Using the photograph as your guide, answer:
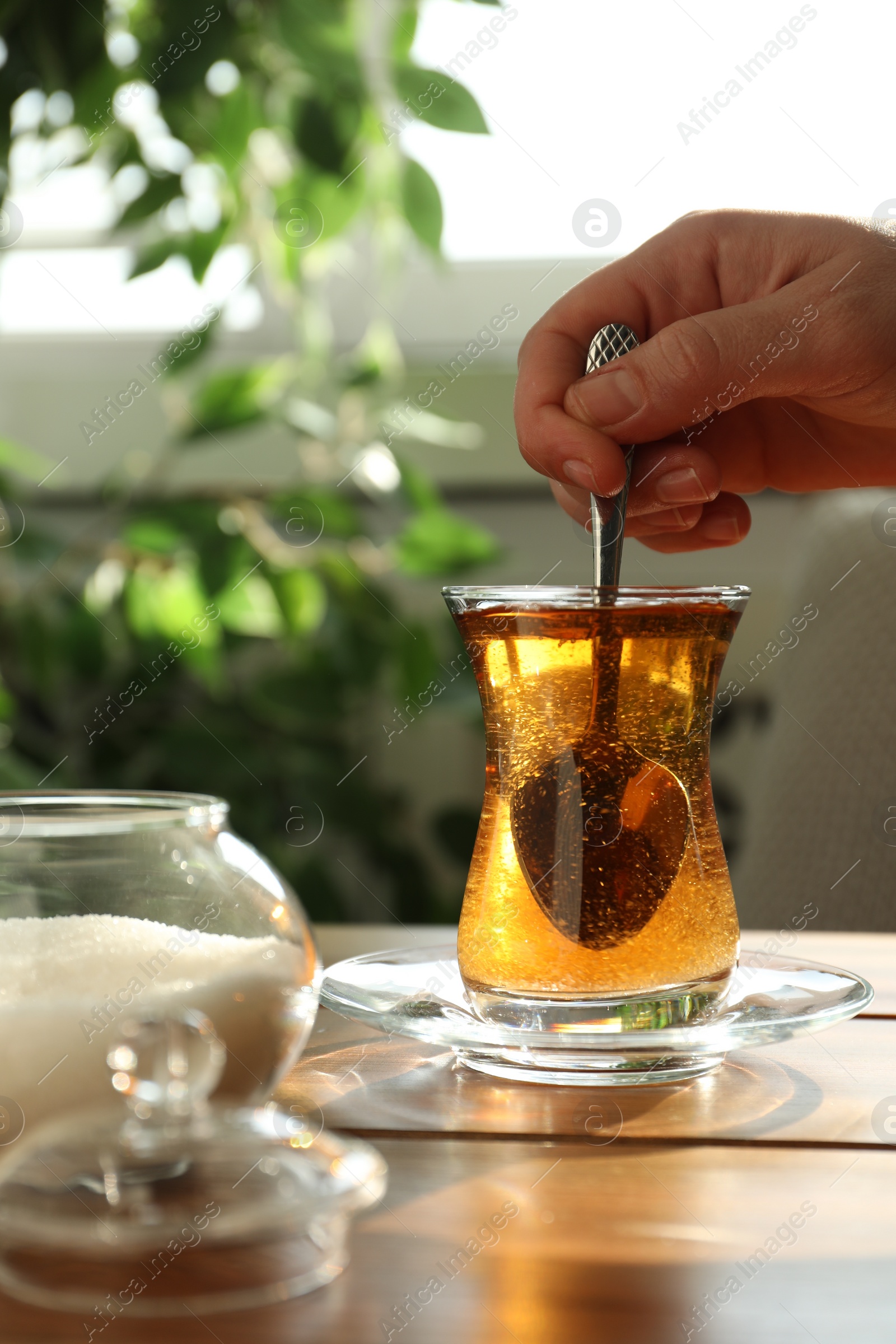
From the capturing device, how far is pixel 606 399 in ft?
1.80

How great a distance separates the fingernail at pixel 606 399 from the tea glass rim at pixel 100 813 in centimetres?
25

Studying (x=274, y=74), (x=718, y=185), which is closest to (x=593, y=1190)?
(x=274, y=74)

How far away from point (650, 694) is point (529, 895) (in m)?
0.08

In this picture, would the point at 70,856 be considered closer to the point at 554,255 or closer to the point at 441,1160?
the point at 441,1160

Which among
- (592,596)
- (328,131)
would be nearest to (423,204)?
(328,131)

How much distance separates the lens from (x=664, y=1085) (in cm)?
42

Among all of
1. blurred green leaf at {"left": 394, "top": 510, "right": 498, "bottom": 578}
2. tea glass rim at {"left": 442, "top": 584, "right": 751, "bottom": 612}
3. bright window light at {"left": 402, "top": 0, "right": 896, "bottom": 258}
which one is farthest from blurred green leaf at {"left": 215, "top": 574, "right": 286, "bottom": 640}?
tea glass rim at {"left": 442, "top": 584, "right": 751, "bottom": 612}

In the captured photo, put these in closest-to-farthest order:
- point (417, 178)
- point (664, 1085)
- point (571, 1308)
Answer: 1. point (571, 1308)
2. point (664, 1085)
3. point (417, 178)

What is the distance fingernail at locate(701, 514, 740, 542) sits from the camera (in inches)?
27.7

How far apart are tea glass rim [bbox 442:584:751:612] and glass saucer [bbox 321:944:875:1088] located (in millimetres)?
129

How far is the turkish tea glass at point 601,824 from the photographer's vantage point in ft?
1.39

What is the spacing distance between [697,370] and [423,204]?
803 mm

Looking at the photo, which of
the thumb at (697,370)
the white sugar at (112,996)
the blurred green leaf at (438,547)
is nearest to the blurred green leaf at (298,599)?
the blurred green leaf at (438,547)

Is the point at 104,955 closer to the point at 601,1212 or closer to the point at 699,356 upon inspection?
the point at 601,1212
